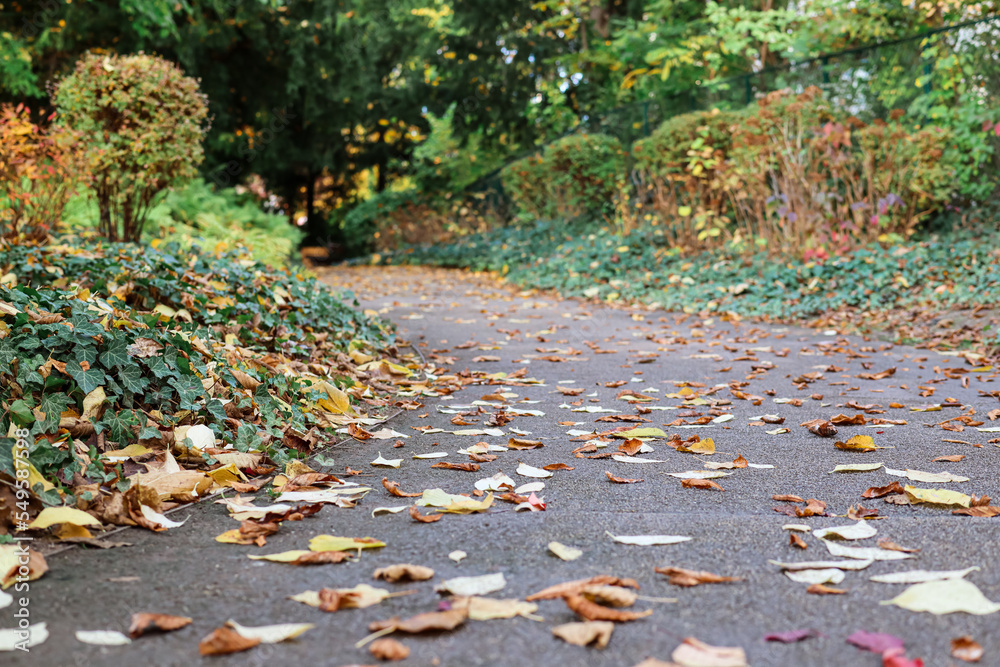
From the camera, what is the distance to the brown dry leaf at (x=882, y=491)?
2410 mm

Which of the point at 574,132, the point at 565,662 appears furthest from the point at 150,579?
the point at 574,132

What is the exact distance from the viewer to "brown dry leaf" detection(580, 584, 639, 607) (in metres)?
1.62

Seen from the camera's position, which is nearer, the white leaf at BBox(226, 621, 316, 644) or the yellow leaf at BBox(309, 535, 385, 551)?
the white leaf at BBox(226, 621, 316, 644)

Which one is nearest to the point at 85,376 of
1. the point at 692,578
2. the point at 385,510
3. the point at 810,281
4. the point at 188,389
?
the point at 188,389

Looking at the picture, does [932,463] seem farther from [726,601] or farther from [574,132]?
[574,132]

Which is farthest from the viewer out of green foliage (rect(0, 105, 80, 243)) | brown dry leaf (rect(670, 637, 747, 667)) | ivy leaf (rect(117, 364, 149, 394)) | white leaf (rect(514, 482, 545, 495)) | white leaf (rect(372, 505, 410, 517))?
green foliage (rect(0, 105, 80, 243))

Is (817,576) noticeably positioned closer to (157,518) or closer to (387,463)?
(387,463)

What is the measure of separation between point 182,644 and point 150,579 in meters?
0.36

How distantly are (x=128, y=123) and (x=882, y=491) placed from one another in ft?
22.9

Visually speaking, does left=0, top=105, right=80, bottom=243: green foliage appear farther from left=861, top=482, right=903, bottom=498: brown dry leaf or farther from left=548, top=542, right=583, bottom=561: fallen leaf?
left=861, top=482, right=903, bottom=498: brown dry leaf

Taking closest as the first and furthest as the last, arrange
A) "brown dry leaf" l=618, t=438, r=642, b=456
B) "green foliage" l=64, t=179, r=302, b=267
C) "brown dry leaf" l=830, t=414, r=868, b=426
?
"brown dry leaf" l=618, t=438, r=642, b=456, "brown dry leaf" l=830, t=414, r=868, b=426, "green foliage" l=64, t=179, r=302, b=267

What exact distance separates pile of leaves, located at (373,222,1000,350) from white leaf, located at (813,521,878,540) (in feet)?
13.3

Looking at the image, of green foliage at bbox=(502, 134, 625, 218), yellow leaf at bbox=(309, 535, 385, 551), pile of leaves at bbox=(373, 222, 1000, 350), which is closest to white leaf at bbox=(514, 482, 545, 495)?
yellow leaf at bbox=(309, 535, 385, 551)

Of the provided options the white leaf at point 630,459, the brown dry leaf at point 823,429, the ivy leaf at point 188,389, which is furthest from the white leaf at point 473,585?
the brown dry leaf at point 823,429
